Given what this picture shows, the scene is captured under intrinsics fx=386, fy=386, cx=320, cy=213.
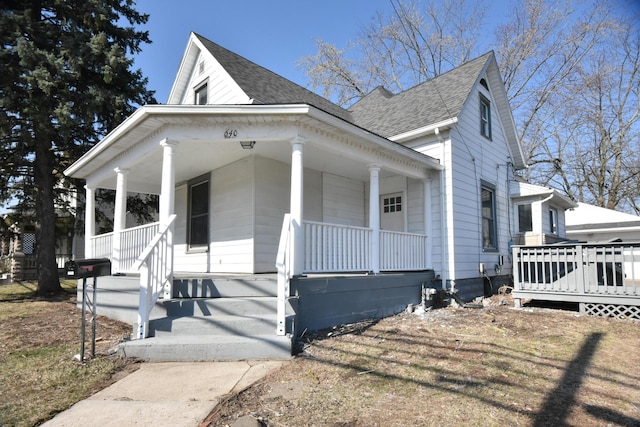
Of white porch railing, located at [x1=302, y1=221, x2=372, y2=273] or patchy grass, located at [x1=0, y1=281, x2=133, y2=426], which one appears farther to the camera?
white porch railing, located at [x1=302, y1=221, x2=372, y2=273]

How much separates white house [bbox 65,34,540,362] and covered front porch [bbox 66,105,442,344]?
0.03m

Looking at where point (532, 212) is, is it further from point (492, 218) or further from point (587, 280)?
point (587, 280)

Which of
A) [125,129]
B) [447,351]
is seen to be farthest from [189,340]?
[125,129]

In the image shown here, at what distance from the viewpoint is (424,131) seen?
341 inches

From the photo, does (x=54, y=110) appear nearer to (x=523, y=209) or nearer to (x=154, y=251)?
(x=154, y=251)

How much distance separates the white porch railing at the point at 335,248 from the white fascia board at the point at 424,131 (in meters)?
3.12

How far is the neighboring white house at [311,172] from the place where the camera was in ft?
19.1

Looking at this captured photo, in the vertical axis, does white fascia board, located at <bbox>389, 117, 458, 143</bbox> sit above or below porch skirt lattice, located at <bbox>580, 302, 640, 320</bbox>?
above

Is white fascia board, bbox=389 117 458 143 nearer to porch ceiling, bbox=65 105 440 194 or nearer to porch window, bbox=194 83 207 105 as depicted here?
porch ceiling, bbox=65 105 440 194

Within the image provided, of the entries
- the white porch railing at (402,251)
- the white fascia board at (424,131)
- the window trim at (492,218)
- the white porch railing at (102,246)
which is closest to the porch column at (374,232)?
the white porch railing at (402,251)

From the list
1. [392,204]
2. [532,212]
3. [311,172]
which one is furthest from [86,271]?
[532,212]

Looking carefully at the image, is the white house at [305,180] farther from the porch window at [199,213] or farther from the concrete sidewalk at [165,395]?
the concrete sidewalk at [165,395]

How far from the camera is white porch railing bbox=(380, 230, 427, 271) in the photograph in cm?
721

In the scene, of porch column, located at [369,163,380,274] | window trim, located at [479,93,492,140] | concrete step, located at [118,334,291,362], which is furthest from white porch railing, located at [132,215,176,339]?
window trim, located at [479,93,492,140]
